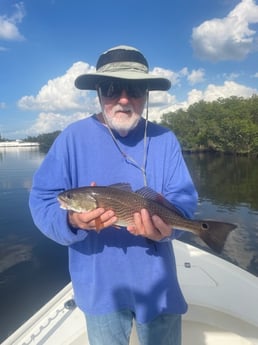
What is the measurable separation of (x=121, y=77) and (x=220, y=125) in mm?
77385

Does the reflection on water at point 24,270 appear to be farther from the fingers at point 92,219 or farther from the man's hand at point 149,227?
the man's hand at point 149,227

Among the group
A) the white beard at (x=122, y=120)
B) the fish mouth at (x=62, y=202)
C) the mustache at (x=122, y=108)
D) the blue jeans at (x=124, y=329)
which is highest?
the mustache at (x=122, y=108)

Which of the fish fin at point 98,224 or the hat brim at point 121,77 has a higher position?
the hat brim at point 121,77

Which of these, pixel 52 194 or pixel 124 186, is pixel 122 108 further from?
pixel 52 194

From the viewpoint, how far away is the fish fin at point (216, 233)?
2496 millimetres

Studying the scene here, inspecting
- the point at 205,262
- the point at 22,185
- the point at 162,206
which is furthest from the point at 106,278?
the point at 22,185

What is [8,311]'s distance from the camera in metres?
8.95

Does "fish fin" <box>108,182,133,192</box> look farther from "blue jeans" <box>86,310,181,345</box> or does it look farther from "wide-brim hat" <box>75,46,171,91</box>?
"blue jeans" <box>86,310,181,345</box>

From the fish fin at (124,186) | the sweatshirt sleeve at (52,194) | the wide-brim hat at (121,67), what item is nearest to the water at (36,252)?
the sweatshirt sleeve at (52,194)

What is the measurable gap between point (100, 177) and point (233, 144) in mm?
72342

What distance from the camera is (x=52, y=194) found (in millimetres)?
2359

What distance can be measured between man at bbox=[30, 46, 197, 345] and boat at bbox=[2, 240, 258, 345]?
1.32m

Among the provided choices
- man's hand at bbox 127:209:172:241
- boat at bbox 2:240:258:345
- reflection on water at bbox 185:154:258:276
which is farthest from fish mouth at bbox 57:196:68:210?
reflection on water at bbox 185:154:258:276

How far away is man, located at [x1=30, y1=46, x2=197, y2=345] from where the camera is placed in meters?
2.31
